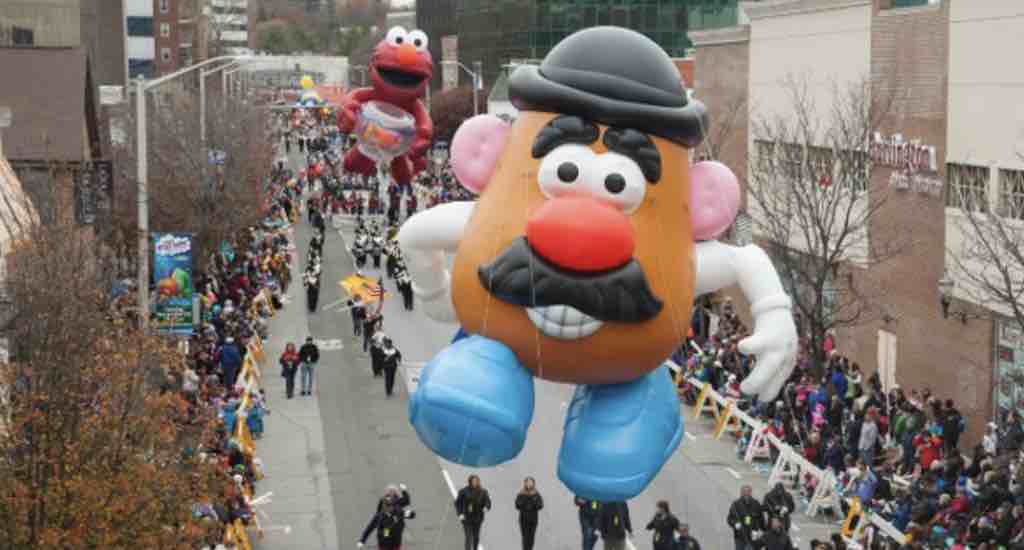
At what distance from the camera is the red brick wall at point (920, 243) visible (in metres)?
31.2

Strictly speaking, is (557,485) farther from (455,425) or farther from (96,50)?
(96,50)

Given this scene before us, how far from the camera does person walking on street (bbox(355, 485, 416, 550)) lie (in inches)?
832

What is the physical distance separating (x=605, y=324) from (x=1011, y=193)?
1919 cm

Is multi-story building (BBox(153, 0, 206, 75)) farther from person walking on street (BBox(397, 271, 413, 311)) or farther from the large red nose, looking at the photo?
the large red nose

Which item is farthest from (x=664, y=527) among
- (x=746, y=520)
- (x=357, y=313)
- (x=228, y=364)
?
(x=357, y=313)

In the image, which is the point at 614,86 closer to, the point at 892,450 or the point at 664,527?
the point at 664,527

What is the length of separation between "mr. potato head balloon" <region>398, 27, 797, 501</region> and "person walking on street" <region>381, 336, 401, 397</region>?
20480 millimetres

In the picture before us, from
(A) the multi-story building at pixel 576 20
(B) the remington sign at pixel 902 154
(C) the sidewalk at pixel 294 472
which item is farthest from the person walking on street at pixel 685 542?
(A) the multi-story building at pixel 576 20

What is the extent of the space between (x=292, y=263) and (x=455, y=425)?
42.4 metres

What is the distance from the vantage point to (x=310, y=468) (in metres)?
27.6

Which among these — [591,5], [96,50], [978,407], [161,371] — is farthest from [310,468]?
[591,5]

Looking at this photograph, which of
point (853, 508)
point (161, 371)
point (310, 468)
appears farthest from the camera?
point (310, 468)

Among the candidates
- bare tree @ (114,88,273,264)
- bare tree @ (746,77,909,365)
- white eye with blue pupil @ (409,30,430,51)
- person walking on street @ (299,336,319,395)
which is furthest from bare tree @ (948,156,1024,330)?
bare tree @ (114,88,273,264)

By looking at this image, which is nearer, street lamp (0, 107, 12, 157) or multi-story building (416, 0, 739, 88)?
street lamp (0, 107, 12, 157)
